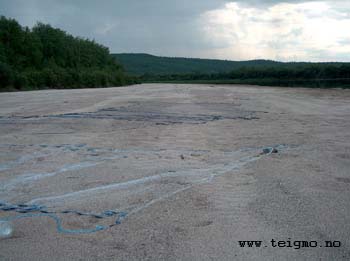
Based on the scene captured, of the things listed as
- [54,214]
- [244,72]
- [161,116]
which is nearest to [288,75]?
[244,72]

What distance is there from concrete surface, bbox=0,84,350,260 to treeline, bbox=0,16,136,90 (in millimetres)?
23612

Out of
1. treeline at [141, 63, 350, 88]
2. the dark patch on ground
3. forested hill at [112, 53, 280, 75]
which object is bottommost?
the dark patch on ground

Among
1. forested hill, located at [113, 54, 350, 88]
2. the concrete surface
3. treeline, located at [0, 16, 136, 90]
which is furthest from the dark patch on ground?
forested hill, located at [113, 54, 350, 88]

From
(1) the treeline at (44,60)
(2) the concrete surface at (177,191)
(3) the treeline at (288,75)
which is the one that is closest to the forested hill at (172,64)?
(3) the treeline at (288,75)

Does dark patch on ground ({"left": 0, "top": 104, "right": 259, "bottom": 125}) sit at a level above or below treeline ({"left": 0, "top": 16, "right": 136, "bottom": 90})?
below

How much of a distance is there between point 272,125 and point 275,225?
241 inches

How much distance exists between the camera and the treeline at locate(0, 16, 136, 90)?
32059 mm

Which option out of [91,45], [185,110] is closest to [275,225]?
Result: [185,110]

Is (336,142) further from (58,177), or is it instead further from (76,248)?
(76,248)

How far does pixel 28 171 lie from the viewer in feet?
16.5

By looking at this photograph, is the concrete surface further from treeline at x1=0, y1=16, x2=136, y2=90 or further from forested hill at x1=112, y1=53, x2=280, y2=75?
forested hill at x1=112, y1=53, x2=280, y2=75

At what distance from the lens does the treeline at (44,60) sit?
32.1 meters

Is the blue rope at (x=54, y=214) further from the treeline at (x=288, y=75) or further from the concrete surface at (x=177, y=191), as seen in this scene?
the treeline at (x=288, y=75)

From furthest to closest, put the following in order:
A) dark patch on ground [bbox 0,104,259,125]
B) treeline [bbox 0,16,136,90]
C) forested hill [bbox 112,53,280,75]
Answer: forested hill [bbox 112,53,280,75], treeline [bbox 0,16,136,90], dark patch on ground [bbox 0,104,259,125]
